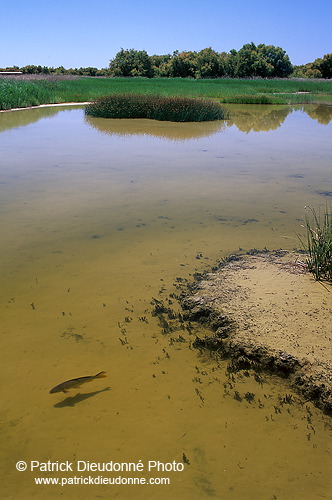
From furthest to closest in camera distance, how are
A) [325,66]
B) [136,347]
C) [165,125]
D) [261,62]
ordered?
[325,66], [261,62], [165,125], [136,347]

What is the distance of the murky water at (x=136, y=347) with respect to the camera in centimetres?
236

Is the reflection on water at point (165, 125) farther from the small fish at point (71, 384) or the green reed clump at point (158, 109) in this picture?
the small fish at point (71, 384)

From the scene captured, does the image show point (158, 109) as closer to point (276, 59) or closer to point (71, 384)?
point (71, 384)

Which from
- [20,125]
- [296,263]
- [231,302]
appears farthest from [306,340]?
[20,125]

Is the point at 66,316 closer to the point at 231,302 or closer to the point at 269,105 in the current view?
the point at 231,302

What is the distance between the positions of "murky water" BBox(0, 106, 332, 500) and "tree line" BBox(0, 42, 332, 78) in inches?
2715

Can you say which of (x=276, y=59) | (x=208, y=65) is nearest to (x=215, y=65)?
(x=208, y=65)

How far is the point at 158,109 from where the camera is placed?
18828mm

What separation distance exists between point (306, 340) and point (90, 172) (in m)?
6.83

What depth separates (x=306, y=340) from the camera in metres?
3.17

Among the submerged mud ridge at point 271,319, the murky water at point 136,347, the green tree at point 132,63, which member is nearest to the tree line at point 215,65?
the green tree at point 132,63

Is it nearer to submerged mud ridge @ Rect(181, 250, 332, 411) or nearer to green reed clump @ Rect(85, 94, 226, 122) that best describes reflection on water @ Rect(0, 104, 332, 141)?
green reed clump @ Rect(85, 94, 226, 122)

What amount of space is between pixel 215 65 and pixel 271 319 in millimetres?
75628

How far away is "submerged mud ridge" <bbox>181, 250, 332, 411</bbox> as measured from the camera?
9.77ft
